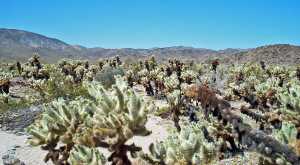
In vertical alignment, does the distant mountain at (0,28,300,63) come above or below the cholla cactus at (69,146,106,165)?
above

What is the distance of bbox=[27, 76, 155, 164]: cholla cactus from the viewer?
3.40 m

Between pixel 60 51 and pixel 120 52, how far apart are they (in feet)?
178

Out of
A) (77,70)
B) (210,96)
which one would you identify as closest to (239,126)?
(210,96)

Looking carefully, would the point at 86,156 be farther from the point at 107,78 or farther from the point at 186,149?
the point at 107,78

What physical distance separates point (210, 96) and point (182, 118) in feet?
14.5

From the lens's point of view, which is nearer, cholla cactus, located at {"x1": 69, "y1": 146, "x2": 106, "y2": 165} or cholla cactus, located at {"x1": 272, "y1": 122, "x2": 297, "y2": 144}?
cholla cactus, located at {"x1": 69, "y1": 146, "x2": 106, "y2": 165}

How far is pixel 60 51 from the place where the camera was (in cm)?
13600

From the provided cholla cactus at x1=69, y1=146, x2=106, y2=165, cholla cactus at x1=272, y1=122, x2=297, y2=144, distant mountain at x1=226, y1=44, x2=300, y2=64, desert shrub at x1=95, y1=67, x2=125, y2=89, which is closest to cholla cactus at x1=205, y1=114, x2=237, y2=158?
cholla cactus at x1=272, y1=122, x2=297, y2=144

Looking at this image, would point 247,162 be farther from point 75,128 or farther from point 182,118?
point 182,118

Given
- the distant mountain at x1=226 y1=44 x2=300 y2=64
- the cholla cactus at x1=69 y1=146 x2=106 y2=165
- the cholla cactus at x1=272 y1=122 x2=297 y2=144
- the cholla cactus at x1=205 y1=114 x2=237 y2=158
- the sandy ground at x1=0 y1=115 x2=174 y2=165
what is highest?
the distant mountain at x1=226 y1=44 x2=300 y2=64

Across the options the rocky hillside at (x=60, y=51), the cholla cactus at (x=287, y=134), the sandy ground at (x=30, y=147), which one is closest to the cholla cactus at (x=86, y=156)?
the cholla cactus at (x=287, y=134)

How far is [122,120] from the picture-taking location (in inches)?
136

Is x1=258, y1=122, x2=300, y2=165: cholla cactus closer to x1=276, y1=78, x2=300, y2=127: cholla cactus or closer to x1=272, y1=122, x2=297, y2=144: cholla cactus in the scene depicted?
x1=272, y1=122, x2=297, y2=144: cholla cactus

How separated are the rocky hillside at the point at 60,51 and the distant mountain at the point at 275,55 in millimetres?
26842
